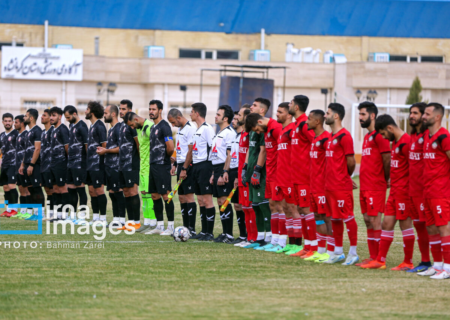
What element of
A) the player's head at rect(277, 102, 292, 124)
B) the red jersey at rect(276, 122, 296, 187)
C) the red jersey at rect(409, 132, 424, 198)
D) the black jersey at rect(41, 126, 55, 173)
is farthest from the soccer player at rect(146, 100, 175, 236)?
the red jersey at rect(409, 132, 424, 198)

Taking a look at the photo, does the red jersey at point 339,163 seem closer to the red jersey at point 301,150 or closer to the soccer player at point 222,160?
the red jersey at point 301,150

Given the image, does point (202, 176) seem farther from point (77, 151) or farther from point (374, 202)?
point (77, 151)

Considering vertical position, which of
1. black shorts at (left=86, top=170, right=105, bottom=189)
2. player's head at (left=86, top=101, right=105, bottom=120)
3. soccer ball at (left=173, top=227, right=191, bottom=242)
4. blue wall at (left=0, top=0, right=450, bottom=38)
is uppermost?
blue wall at (left=0, top=0, right=450, bottom=38)

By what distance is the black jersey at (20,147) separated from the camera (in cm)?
1583

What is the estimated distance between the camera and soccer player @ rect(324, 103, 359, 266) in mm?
9242

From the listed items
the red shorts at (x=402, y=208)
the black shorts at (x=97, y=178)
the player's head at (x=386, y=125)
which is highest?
the player's head at (x=386, y=125)

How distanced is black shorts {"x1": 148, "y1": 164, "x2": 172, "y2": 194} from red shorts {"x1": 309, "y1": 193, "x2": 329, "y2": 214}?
3.65 meters

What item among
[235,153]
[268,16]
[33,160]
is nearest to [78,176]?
[33,160]

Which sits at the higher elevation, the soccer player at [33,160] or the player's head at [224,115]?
the player's head at [224,115]

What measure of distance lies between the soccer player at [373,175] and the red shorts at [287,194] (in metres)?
1.19

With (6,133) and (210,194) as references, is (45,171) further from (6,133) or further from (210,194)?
(210,194)

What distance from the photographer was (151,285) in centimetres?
757

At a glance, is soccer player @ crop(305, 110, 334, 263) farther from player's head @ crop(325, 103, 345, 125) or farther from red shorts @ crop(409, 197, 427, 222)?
red shorts @ crop(409, 197, 427, 222)

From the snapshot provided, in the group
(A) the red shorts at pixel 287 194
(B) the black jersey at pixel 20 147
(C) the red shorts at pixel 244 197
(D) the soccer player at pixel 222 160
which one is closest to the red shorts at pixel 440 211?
(A) the red shorts at pixel 287 194
